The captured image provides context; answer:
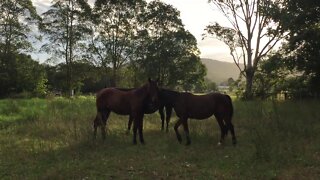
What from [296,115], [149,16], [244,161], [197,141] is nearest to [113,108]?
[197,141]

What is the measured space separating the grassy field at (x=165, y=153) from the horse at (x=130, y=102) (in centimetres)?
59

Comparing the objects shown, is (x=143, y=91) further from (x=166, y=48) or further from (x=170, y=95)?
(x=166, y=48)

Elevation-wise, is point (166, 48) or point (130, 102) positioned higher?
point (166, 48)

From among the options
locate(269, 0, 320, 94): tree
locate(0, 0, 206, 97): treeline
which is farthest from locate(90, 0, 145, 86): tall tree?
locate(269, 0, 320, 94): tree

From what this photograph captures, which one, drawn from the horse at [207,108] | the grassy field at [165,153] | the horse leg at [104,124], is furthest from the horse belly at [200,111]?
the horse leg at [104,124]

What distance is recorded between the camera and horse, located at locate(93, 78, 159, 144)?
11.7 metres

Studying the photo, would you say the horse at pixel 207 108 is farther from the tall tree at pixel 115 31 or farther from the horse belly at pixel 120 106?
the tall tree at pixel 115 31

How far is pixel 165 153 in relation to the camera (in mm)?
10359

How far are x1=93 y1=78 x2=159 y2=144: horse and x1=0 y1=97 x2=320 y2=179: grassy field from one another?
59cm

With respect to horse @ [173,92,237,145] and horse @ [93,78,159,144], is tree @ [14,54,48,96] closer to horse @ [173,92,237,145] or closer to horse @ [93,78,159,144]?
horse @ [93,78,159,144]

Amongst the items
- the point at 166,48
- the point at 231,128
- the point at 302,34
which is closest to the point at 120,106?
the point at 231,128

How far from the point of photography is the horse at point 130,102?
11688 mm

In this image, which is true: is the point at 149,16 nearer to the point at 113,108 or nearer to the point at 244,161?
the point at 113,108

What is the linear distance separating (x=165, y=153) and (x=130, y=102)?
258 centimetres
